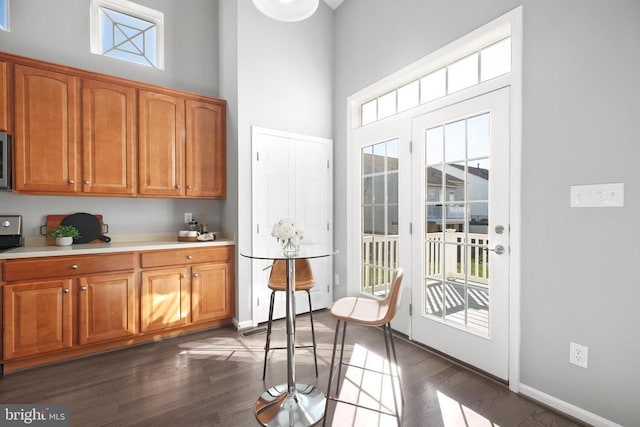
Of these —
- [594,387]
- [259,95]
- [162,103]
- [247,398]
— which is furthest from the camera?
[259,95]

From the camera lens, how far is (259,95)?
11.1ft

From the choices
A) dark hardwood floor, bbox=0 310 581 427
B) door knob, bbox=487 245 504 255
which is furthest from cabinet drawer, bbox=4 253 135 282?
door knob, bbox=487 245 504 255

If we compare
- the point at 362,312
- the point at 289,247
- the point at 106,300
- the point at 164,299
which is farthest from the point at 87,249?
the point at 362,312

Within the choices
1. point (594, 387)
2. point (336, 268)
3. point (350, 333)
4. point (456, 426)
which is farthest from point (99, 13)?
point (594, 387)

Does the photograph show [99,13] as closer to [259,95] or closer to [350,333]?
[259,95]

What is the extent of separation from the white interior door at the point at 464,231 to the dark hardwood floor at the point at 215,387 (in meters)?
0.26

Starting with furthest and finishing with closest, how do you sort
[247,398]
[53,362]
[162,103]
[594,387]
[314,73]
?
[314,73], [162,103], [53,362], [247,398], [594,387]

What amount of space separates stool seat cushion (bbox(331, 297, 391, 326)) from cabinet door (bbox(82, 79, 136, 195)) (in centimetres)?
238

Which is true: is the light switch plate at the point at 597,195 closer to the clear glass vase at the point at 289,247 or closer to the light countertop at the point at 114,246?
the clear glass vase at the point at 289,247

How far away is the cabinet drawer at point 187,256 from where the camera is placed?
289 centimetres

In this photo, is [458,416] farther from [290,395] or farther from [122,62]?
[122,62]

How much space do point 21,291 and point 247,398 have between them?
1.94 m

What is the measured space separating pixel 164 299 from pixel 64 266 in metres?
0.84

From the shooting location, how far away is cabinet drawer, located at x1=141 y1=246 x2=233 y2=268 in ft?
9.48
